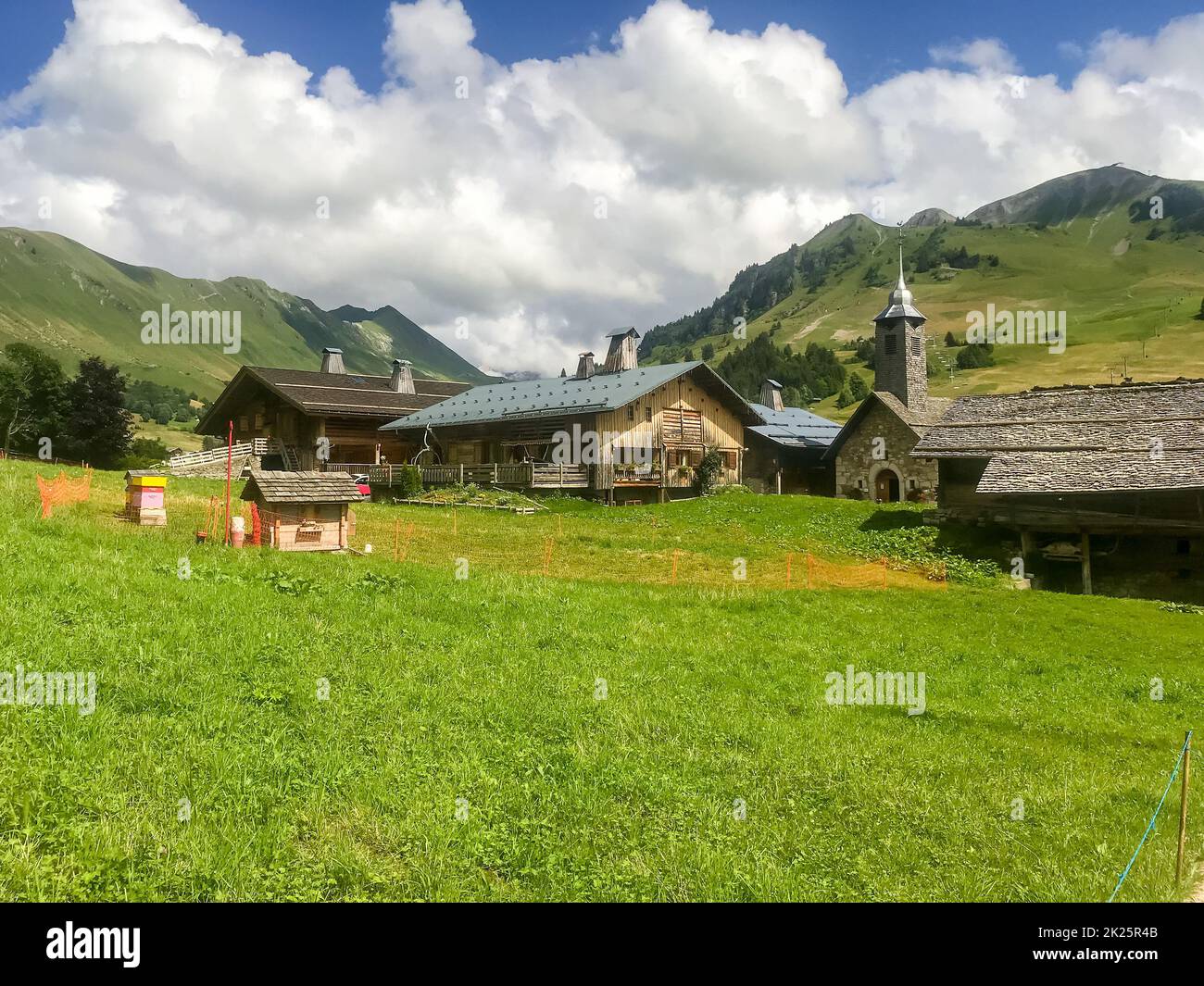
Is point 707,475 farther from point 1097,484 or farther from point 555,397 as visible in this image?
point 1097,484

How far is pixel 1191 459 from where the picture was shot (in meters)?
25.8

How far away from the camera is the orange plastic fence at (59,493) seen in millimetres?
17809

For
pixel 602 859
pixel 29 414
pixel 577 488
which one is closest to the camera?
pixel 602 859

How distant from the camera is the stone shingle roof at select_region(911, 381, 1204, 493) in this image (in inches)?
1030

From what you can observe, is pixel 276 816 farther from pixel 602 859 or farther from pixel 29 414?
pixel 29 414

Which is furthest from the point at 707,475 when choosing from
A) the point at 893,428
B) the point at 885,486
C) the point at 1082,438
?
the point at 1082,438

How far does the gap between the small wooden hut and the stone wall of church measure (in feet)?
107

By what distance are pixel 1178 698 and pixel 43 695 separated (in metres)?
16.4

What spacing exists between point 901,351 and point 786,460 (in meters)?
10.4

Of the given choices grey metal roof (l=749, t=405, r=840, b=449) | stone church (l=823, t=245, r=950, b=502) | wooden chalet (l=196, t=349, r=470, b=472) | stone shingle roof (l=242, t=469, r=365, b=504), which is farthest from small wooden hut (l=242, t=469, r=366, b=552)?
grey metal roof (l=749, t=405, r=840, b=449)

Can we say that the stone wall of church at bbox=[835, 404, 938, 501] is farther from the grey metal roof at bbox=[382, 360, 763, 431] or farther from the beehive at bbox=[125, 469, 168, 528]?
the beehive at bbox=[125, 469, 168, 528]
